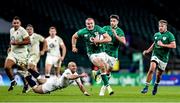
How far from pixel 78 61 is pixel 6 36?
4.67 metres

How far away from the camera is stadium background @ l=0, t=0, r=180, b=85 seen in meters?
39.9

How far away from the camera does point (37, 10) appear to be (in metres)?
42.7

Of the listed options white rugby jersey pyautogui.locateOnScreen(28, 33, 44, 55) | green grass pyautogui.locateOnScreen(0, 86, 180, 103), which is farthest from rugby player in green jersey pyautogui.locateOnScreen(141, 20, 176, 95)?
white rugby jersey pyautogui.locateOnScreen(28, 33, 44, 55)

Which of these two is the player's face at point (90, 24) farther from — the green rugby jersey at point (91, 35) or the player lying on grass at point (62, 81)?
the player lying on grass at point (62, 81)

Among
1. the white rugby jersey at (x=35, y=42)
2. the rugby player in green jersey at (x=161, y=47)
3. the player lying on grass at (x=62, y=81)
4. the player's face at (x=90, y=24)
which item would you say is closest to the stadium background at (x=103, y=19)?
the white rugby jersey at (x=35, y=42)

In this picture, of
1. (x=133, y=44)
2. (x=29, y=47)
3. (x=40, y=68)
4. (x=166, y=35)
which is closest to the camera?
(x=166, y=35)

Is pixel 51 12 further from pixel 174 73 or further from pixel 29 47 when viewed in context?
pixel 29 47

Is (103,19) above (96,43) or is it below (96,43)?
above

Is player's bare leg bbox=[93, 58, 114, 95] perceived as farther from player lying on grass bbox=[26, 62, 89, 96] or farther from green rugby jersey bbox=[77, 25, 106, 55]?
player lying on grass bbox=[26, 62, 89, 96]

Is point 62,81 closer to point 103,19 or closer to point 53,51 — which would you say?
point 53,51

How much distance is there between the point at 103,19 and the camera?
42.5 meters

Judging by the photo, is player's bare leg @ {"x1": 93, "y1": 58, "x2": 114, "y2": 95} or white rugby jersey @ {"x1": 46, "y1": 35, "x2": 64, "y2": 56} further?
white rugby jersey @ {"x1": 46, "y1": 35, "x2": 64, "y2": 56}

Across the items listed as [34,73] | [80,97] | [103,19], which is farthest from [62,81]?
[103,19]

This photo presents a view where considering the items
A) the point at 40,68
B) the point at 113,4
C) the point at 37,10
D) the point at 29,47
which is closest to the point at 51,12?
the point at 37,10
